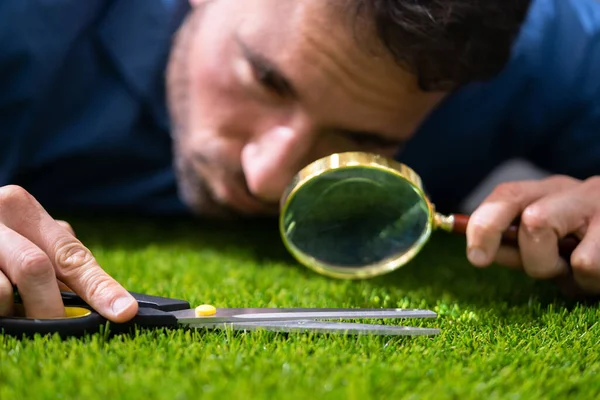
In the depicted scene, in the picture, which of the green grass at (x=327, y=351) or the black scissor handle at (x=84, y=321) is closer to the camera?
the green grass at (x=327, y=351)

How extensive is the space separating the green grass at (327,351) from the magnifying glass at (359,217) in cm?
8

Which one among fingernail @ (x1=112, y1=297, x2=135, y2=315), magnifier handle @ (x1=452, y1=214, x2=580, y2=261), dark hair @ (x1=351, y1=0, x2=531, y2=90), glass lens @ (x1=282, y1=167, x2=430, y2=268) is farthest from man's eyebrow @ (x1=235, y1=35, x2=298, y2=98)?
fingernail @ (x1=112, y1=297, x2=135, y2=315)

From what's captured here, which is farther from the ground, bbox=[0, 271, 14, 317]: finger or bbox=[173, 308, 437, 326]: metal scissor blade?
bbox=[0, 271, 14, 317]: finger

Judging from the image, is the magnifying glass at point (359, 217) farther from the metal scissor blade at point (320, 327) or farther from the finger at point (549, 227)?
the metal scissor blade at point (320, 327)

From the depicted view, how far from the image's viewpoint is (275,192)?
5.05 feet

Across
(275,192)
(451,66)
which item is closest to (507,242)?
(451,66)

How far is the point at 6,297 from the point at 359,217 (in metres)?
0.68

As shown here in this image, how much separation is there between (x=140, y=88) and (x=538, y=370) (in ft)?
4.98

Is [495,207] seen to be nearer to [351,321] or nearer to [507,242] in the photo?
[507,242]

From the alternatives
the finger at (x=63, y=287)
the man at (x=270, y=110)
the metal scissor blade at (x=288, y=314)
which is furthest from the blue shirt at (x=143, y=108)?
the metal scissor blade at (x=288, y=314)

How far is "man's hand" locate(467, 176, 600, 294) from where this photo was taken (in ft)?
4.10

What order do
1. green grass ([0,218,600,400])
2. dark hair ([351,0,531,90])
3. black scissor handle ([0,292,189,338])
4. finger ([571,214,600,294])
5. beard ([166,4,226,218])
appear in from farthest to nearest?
beard ([166,4,226,218]) < dark hair ([351,0,531,90]) < finger ([571,214,600,294]) < black scissor handle ([0,292,189,338]) < green grass ([0,218,600,400])

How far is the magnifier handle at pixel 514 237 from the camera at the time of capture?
1.28m

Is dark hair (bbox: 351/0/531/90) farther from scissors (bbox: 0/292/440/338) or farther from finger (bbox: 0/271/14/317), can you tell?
finger (bbox: 0/271/14/317)
